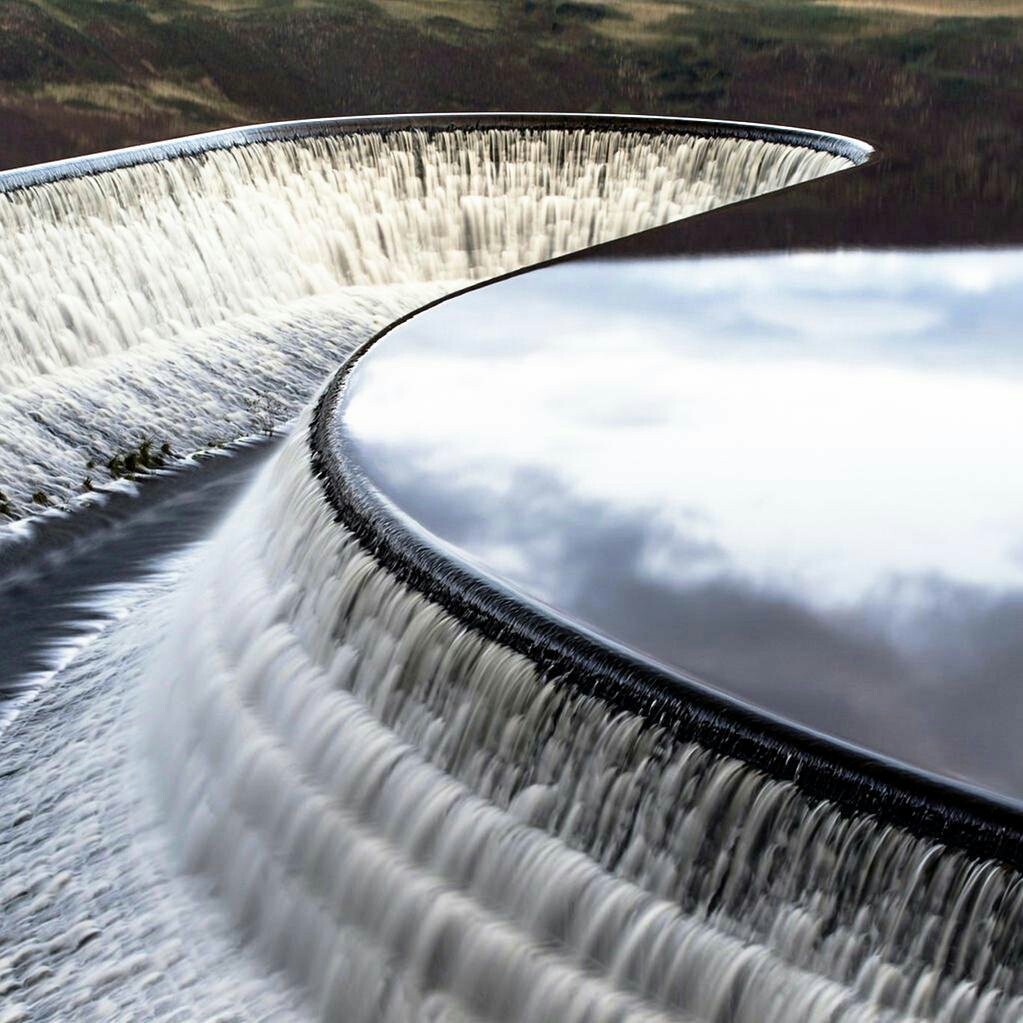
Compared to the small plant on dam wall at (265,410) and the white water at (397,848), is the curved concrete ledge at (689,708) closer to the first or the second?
the white water at (397,848)

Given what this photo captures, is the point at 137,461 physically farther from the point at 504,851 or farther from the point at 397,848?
the point at 504,851

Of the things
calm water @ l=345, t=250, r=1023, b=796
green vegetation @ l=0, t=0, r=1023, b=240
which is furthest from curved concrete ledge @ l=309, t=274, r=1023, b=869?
green vegetation @ l=0, t=0, r=1023, b=240

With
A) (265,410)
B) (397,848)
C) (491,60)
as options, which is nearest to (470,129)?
(265,410)

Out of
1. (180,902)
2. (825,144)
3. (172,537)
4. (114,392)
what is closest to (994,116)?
(825,144)

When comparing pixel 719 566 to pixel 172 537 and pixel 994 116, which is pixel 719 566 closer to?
pixel 172 537

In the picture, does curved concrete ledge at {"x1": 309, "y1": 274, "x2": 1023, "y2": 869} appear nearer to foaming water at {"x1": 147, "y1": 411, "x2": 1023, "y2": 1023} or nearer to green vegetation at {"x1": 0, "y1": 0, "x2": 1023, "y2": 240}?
foaming water at {"x1": 147, "y1": 411, "x2": 1023, "y2": 1023}
